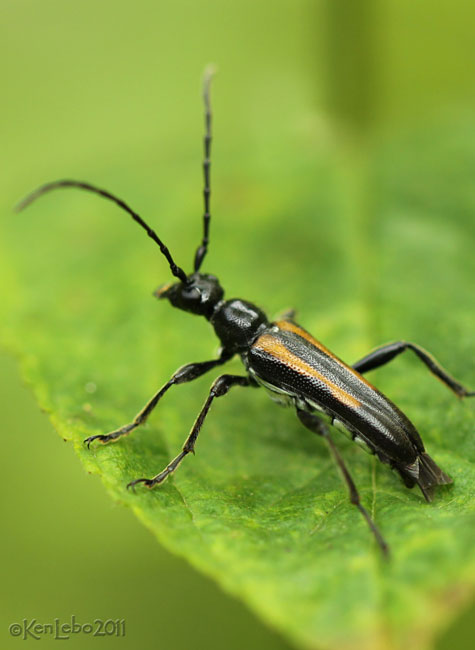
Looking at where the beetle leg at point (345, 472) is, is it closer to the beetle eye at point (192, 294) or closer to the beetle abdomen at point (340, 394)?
the beetle abdomen at point (340, 394)

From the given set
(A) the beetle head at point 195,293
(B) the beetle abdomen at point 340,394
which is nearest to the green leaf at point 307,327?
(B) the beetle abdomen at point 340,394

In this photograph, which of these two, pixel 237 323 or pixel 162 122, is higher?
pixel 162 122

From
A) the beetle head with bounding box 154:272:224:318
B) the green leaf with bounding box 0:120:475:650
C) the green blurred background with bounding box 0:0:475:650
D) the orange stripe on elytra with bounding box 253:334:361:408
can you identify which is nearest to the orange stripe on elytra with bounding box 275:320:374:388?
the orange stripe on elytra with bounding box 253:334:361:408

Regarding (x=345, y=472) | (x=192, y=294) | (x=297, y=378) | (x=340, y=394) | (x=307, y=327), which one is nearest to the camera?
(x=345, y=472)

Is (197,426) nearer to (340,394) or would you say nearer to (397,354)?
(340,394)

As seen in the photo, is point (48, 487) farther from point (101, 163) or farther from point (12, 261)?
point (101, 163)

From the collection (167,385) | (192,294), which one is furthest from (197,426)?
(192,294)

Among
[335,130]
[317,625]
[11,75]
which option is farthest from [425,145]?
[317,625]

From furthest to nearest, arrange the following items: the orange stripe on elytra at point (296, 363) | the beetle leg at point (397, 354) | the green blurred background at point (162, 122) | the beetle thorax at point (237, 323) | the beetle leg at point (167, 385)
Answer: the green blurred background at point (162, 122), the beetle thorax at point (237, 323), the beetle leg at point (397, 354), the orange stripe on elytra at point (296, 363), the beetle leg at point (167, 385)
